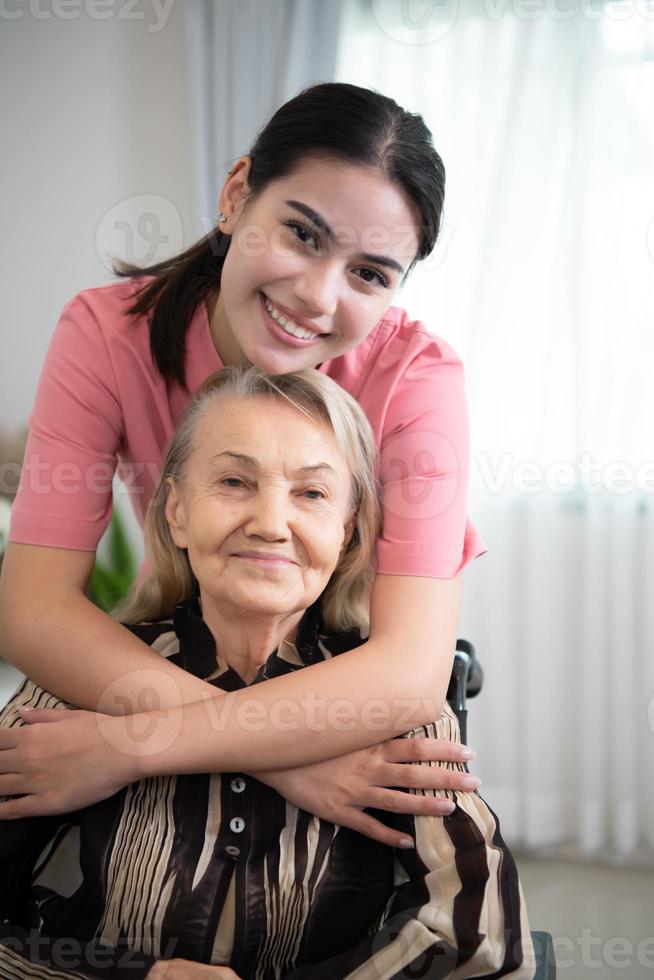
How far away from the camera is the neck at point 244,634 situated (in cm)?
147

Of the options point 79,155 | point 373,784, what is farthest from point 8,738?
point 79,155

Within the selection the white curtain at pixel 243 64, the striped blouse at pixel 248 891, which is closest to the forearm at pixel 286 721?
the striped blouse at pixel 248 891

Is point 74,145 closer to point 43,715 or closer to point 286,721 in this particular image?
point 43,715

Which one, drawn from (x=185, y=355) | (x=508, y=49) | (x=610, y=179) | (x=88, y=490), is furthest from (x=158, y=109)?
(x=88, y=490)

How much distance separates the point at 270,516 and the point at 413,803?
0.46 m

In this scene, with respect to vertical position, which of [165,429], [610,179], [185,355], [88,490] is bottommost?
[88,490]

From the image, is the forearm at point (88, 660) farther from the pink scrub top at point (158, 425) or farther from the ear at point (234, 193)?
the ear at point (234, 193)

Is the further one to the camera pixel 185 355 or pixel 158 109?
pixel 158 109

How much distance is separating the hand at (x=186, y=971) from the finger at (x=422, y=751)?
0.36 meters

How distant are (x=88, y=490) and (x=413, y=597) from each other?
565 millimetres

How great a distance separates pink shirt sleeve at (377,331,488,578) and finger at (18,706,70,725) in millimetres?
542

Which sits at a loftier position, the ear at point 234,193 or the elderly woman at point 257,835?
the ear at point 234,193

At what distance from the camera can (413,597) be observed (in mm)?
1444

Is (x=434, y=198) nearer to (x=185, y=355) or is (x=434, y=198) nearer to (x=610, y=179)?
(x=185, y=355)
